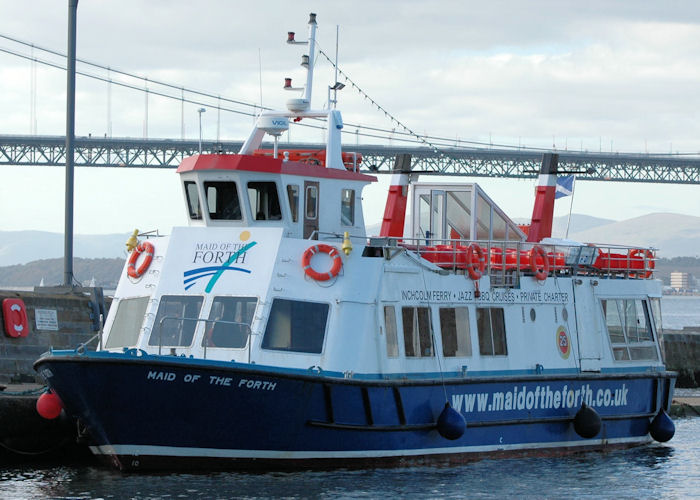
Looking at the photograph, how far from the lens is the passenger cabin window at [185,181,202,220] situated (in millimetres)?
17827

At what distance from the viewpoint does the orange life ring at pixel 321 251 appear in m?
16.5

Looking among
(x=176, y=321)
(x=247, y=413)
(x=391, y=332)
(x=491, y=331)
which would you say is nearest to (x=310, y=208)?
(x=391, y=332)

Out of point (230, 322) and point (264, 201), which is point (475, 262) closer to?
point (264, 201)

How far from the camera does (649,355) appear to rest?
2086 centimetres

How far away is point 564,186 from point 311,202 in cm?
751

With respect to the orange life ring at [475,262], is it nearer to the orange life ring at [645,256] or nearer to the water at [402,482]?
the water at [402,482]

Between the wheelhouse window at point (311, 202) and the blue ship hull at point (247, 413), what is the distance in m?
2.73

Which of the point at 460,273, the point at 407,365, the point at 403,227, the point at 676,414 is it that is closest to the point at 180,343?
the point at 407,365

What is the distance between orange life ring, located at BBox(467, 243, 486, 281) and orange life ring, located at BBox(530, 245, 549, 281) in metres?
0.99

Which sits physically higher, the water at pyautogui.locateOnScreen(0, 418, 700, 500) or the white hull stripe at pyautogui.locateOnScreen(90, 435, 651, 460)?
the white hull stripe at pyautogui.locateOnScreen(90, 435, 651, 460)

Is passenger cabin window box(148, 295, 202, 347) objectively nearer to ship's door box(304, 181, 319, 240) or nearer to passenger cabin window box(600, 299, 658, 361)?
ship's door box(304, 181, 319, 240)

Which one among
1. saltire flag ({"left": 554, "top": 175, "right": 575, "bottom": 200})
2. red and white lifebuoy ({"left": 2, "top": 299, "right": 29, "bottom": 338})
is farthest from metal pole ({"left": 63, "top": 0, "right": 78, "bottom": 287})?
saltire flag ({"left": 554, "top": 175, "right": 575, "bottom": 200})

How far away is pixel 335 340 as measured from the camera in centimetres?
1627

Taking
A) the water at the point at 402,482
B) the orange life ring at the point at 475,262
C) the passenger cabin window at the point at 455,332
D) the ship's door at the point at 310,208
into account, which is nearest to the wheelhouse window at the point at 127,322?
the water at the point at 402,482
